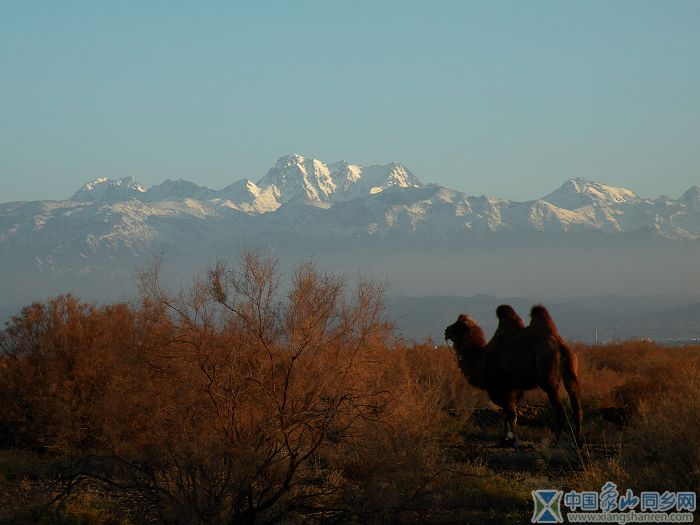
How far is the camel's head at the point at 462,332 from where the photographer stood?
722 inches

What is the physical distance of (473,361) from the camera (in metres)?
17.9

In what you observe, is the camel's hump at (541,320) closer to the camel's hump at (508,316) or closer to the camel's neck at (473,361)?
the camel's hump at (508,316)

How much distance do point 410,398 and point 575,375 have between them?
2792 mm

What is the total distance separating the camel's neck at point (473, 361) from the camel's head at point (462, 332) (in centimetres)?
10

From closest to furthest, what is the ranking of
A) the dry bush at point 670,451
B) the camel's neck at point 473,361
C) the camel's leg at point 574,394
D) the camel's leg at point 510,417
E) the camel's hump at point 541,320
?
the dry bush at point 670,451 < the camel's leg at point 574,394 < the camel's hump at point 541,320 < the camel's leg at point 510,417 < the camel's neck at point 473,361

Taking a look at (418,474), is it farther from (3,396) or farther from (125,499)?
(3,396)

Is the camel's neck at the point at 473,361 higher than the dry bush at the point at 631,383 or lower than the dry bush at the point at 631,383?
higher

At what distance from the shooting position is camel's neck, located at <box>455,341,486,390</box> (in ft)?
56.5

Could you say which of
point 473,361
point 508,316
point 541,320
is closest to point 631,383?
point 473,361

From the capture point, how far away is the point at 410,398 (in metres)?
14.9

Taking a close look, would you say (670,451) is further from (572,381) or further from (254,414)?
(572,381)

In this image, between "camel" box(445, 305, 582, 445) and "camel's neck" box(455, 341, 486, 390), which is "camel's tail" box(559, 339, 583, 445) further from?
"camel's neck" box(455, 341, 486, 390)

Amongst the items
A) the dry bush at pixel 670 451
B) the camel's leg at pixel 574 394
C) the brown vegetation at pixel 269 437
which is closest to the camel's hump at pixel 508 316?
the camel's leg at pixel 574 394

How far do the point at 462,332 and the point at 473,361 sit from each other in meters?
0.75
